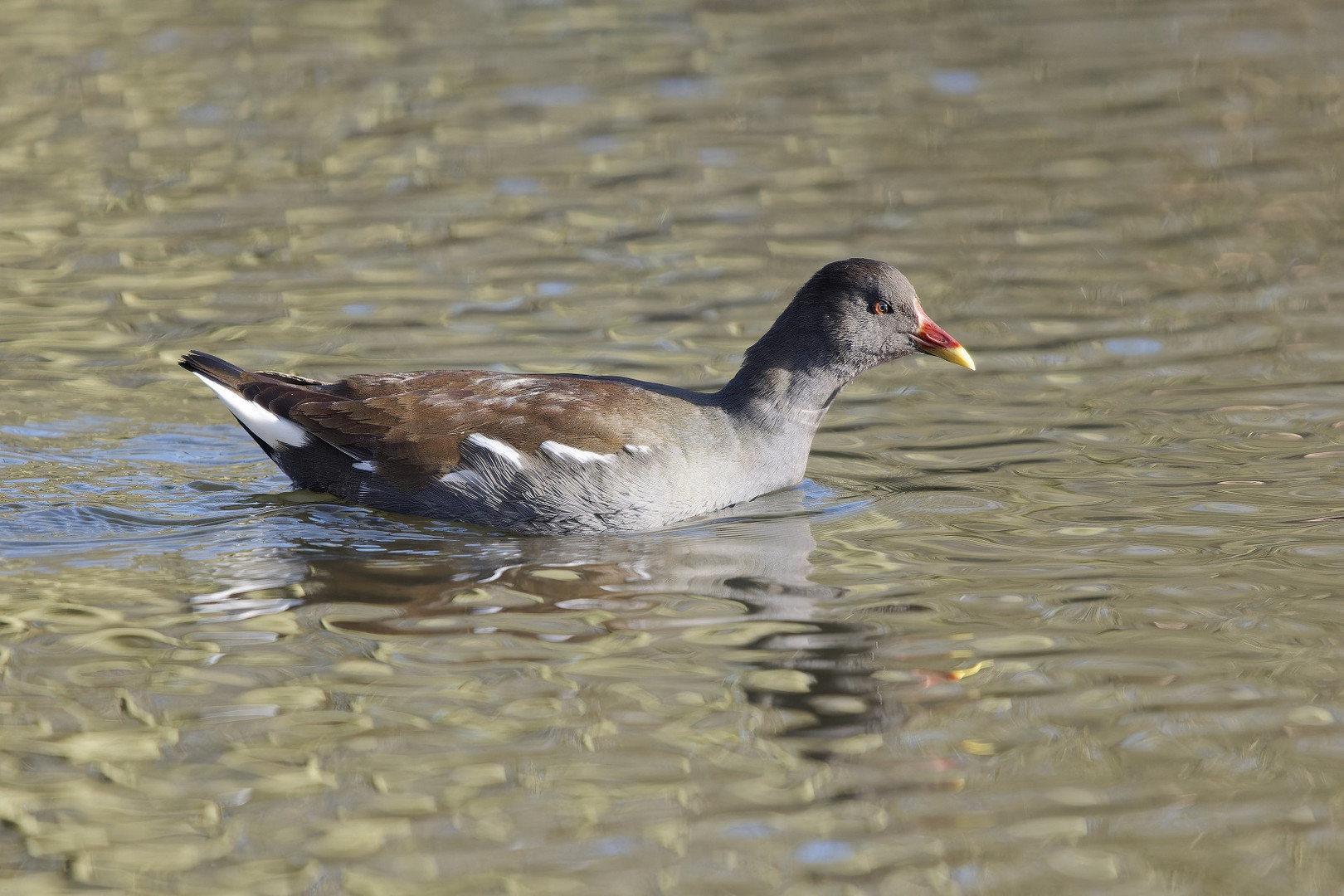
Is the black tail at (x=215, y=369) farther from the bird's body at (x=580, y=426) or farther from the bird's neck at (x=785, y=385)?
the bird's neck at (x=785, y=385)

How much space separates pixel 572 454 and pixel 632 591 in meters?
0.81

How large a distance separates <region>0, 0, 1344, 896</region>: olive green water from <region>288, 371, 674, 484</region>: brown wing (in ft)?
1.11

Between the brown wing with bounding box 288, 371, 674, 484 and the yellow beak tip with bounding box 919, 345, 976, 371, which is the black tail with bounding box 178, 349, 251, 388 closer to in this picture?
the brown wing with bounding box 288, 371, 674, 484

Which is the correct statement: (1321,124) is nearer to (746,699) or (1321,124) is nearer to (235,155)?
(235,155)

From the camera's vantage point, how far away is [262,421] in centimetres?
729

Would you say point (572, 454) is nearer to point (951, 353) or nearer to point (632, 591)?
point (632, 591)

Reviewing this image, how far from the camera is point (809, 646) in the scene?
5738 mm

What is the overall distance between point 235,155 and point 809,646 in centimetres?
826

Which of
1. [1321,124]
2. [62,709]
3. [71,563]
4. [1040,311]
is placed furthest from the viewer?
[1321,124]

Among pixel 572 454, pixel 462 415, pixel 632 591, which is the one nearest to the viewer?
pixel 632 591

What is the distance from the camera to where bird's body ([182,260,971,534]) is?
6930 mm

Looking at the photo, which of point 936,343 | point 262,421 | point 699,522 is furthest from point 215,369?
point 936,343

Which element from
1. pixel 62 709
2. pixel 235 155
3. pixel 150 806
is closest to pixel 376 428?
pixel 62 709

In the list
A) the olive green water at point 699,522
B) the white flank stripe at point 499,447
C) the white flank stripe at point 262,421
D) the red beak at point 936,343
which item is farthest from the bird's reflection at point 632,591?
the red beak at point 936,343
